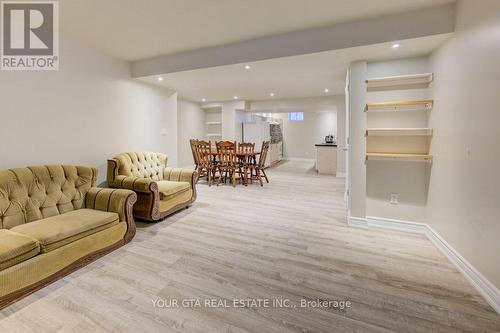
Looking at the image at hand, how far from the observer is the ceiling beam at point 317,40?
2455 mm

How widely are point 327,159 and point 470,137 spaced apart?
17.7 feet

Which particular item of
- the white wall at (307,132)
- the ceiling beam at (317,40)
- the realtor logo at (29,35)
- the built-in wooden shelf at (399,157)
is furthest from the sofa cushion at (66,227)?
the white wall at (307,132)

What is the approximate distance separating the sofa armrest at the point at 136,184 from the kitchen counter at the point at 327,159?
18.5 feet

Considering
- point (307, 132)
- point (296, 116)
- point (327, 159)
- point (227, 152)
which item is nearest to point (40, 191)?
point (227, 152)

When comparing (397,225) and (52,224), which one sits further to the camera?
(397,225)

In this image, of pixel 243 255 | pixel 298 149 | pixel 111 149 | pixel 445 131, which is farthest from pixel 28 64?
pixel 298 149

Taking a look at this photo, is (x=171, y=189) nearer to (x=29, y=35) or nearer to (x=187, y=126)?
(x=29, y=35)

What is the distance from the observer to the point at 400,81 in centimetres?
299

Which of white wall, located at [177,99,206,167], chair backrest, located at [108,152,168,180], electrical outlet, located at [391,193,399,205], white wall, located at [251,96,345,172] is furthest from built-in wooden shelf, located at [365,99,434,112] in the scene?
white wall, located at [177,99,206,167]

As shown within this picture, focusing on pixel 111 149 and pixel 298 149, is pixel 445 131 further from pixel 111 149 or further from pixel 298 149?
pixel 298 149

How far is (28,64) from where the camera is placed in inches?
109

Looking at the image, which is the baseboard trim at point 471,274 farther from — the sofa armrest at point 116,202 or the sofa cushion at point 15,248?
the sofa cushion at point 15,248

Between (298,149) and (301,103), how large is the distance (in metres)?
3.95

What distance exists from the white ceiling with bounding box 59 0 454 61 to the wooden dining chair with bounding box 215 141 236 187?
2.61 metres
